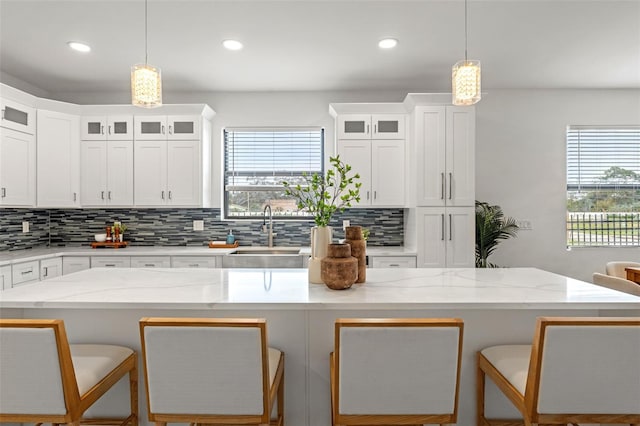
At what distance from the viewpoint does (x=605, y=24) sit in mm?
2926

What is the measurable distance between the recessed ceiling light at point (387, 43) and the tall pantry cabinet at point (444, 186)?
33.2 inches

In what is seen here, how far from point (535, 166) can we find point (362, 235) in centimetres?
354

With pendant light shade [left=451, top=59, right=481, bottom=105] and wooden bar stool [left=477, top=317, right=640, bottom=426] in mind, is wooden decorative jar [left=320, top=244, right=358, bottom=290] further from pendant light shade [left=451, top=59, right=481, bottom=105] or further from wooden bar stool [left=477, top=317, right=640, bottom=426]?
pendant light shade [left=451, top=59, right=481, bottom=105]

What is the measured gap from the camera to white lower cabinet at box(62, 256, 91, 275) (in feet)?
12.6

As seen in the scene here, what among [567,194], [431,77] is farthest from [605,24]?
[567,194]

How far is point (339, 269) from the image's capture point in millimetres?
1722

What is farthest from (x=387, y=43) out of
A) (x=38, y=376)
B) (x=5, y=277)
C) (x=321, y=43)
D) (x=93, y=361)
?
(x=5, y=277)

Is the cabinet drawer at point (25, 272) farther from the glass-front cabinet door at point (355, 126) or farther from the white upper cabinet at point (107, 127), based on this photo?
the glass-front cabinet door at point (355, 126)

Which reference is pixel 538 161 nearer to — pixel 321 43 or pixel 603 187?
pixel 603 187

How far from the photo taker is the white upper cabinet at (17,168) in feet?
11.4

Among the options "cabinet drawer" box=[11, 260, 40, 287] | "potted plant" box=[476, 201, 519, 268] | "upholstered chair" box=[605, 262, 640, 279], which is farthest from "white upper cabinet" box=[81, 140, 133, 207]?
"upholstered chair" box=[605, 262, 640, 279]

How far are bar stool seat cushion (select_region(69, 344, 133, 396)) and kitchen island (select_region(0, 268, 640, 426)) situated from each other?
0.36 feet

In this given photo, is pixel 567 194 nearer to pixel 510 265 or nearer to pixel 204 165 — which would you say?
pixel 510 265

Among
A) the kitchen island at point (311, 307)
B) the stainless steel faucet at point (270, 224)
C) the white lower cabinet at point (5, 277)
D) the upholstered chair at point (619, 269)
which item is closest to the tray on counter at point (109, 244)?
the white lower cabinet at point (5, 277)
